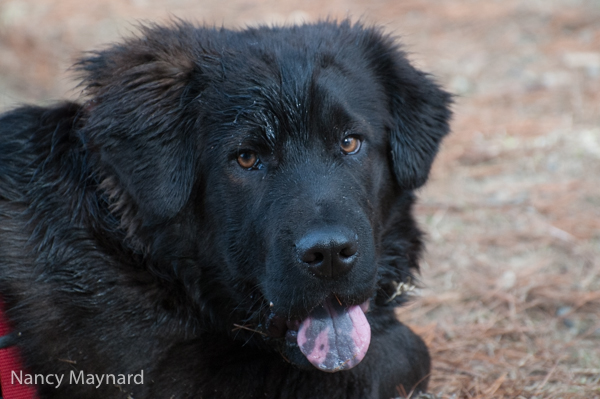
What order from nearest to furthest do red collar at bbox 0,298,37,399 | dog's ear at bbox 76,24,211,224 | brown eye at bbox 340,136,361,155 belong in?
red collar at bbox 0,298,37,399
dog's ear at bbox 76,24,211,224
brown eye at bbox 340,136,361,155

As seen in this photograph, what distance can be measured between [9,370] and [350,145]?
1791 millimetres

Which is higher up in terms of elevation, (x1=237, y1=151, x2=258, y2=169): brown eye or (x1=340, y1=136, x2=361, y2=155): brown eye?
(x1=340, y1=136, x2=361, y2=155): brown eye

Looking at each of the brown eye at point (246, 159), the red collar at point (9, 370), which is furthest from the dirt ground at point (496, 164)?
the red collar at point (9, 370)

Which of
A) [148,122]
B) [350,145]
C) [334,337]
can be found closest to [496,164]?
[350,145]

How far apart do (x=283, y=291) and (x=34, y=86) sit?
643 cm

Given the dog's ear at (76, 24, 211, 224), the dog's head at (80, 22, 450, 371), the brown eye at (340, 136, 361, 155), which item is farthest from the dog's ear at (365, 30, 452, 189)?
the dog's ear at (76, 24, 211, 224)

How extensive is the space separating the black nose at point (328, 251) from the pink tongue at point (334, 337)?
27 cm

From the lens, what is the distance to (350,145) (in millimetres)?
3213

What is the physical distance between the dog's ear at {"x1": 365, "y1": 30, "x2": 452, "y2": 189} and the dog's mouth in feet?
2.64

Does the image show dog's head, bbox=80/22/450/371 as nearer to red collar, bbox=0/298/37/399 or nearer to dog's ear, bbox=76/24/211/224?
dog's ear, bbox=76/24/211/224

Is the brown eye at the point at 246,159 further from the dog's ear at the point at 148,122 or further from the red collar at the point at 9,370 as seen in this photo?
the red collar at the point at 9,370

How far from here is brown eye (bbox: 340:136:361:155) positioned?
3.20m

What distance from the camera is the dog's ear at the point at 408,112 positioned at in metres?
3.46

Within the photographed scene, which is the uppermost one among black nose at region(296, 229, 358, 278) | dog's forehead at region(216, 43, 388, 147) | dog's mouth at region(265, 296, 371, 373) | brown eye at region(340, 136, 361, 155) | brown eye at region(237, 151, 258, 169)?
dog's forehead at region(216, 43, 388, 147)
